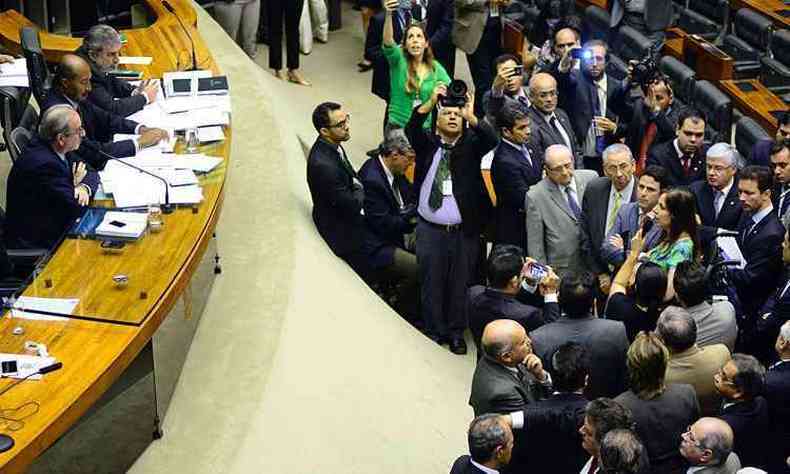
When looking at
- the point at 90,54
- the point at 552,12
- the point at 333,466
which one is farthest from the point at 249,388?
the point at 552,12

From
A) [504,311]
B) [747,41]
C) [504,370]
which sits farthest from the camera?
[747,41]

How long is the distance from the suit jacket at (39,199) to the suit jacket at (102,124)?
0.38 meters

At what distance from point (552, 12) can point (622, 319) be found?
412cm

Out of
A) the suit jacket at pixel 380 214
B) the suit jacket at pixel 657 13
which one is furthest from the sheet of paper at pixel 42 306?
the suit jacket at pixel 657 13

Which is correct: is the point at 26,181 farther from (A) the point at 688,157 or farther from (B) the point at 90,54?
(A) the point at 688,157

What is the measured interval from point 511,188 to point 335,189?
2.71 feet

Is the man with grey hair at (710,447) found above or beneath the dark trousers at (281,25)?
above

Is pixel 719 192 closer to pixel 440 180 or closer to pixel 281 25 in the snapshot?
pixel 440 180

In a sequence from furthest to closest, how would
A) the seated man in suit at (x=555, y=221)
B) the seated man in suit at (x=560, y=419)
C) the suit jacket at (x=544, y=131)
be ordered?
the suit jacket at (x=544, y=131) → the seated man in suit at (x=555, y=221) → the seated man in suit at (x=560, y=419)

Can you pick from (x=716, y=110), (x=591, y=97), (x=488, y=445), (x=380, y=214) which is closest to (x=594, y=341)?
(x=488, y=445)

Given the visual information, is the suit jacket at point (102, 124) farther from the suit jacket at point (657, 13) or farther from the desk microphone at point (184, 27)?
the suit jacket at point (657, 13)

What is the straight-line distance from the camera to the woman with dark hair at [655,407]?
4.27 meters

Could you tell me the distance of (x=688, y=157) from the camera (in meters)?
6.34

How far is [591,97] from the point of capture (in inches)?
287
